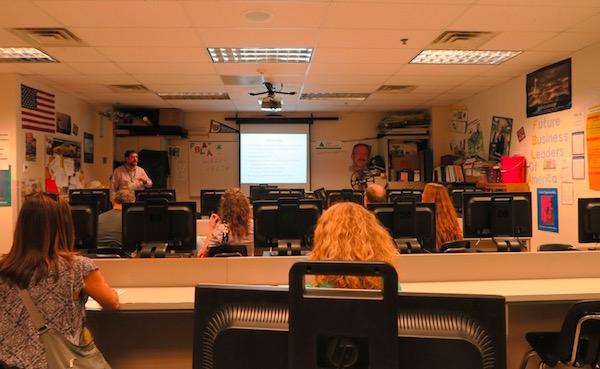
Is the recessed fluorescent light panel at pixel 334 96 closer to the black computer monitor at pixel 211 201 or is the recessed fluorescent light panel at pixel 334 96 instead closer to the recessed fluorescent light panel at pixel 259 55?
the recessed fluorescent light panel at pixel 259 55

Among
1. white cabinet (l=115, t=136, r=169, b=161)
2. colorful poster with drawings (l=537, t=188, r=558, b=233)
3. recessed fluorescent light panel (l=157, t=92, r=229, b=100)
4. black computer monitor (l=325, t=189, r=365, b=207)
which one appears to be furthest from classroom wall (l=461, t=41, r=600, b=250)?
white cabinet (l=115, t=136, r=169, b=161)

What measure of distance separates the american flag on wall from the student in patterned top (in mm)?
5012

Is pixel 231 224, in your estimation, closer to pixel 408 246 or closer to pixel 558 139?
pixel 408 246

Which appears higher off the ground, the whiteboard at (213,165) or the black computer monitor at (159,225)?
the whiteboard at (213,165)

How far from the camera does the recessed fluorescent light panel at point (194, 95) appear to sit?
679 cm

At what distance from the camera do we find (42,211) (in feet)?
4.90

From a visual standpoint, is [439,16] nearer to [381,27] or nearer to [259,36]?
[381,27]

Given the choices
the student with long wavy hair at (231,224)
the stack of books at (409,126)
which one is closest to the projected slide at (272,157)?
the stack of books at (409,126)

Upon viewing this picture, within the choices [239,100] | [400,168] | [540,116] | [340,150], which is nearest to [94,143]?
[239,100]

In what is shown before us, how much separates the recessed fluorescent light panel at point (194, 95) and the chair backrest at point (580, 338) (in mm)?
6005

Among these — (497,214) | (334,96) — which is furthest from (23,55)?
(497,214)

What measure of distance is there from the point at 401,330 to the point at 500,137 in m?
6.45

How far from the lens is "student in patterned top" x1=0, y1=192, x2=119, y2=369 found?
1.39 metres

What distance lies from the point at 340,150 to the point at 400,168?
139 cm
